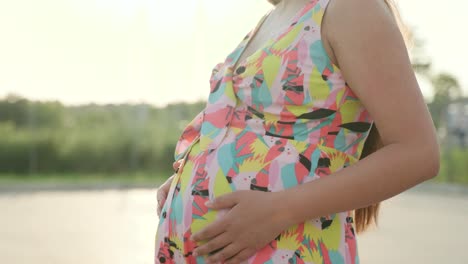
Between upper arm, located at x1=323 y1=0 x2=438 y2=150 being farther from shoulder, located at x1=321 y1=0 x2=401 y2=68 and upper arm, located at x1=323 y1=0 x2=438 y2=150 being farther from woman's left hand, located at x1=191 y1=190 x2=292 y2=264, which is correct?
woman's left hand, located at x1=191 y1=190 x2=292 y2=264

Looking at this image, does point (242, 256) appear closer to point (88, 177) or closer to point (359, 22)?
point (359, 22)

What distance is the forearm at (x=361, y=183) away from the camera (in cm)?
144

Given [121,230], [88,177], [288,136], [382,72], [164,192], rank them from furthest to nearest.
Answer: [88,177] → [121,230] → [164,192] → [288,136] → [382,72]

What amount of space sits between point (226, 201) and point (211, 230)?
0.05 metres

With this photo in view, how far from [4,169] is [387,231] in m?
13.1

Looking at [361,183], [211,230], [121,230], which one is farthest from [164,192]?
[121,230]

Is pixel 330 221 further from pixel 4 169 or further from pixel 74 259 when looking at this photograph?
pixel 4 169

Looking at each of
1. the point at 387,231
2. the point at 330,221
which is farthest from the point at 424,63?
the point at 330,221

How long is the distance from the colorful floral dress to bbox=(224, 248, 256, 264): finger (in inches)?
0.6

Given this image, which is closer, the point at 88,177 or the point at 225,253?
the point at 225,253

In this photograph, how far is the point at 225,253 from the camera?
58.7 inches

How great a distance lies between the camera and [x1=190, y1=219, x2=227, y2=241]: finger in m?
1.49

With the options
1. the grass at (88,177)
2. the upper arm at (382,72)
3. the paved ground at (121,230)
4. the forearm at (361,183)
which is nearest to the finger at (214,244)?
the forearm at (361,183)

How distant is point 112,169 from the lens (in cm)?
2172
